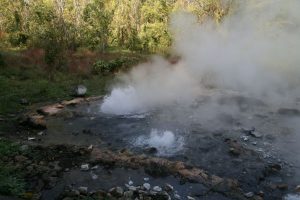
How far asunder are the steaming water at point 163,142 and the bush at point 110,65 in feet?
34.6

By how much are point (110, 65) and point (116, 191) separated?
14.5 m

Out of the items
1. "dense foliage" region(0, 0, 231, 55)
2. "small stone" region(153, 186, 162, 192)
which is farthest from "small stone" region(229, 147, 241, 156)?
"dense foliage" region(0, 0, 231, 55)

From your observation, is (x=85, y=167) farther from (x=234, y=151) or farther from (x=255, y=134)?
→ (x=255, y=134)

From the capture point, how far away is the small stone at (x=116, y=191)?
7025mm

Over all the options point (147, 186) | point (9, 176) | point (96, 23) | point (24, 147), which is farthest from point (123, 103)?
point (96, 23)

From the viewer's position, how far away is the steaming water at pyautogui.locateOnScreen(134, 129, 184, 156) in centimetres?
941

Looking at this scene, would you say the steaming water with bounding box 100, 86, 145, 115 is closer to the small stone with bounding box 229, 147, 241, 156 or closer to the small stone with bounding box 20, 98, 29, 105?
the small stone with bounding box 20, 98, 29, 105

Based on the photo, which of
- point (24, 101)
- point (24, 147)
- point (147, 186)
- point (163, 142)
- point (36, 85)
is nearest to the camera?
point (147, 186)

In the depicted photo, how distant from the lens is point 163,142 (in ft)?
32.4

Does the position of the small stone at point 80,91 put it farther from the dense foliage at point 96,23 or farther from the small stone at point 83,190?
the dense foliage at point 96,23

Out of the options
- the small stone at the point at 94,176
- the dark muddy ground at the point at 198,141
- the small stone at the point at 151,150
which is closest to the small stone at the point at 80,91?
the dark muddy ground at the point at 198,141

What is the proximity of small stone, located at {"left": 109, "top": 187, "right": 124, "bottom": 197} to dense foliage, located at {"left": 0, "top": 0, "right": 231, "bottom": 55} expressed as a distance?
17.8 m

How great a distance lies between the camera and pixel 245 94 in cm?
1623

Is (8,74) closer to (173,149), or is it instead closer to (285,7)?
(173,149)
